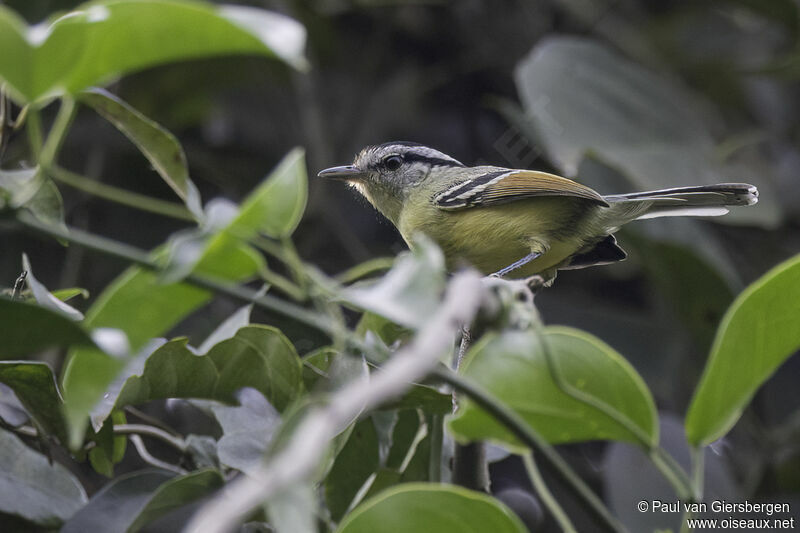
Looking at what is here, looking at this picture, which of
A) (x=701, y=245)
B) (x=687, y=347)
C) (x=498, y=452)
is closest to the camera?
(x=498, y=452)

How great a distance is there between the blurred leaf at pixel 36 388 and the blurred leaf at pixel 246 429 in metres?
0.35

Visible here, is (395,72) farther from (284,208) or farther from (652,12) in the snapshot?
(284,208)

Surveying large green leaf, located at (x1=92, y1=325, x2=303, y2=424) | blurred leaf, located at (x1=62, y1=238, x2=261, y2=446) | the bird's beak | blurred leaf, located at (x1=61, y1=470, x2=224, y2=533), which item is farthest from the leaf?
the bird's beak

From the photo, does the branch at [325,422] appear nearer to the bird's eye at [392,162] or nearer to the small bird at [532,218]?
the small bird at [532,218]

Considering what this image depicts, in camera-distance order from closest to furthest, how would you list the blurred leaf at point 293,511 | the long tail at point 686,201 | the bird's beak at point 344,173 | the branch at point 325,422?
the branch at point 325,422 → the blurred leaf at point 293,511 → the long tail at point 686,201 → the bird's beak at point 344,173

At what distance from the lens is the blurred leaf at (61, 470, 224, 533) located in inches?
69.1

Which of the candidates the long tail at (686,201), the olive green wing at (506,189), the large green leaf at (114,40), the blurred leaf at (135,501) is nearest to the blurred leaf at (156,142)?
the large green leaf at (114,40)

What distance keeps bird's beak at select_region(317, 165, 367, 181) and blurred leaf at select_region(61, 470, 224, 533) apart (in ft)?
5.92

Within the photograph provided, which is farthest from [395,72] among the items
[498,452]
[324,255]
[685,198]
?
[498,452]

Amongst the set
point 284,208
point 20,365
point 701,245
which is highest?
point 284,208

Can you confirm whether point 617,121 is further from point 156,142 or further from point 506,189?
point 156,142

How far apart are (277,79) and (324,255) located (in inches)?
46.4

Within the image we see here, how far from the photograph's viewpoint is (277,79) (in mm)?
5285

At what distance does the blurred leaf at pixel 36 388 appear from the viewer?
176 centimetres
